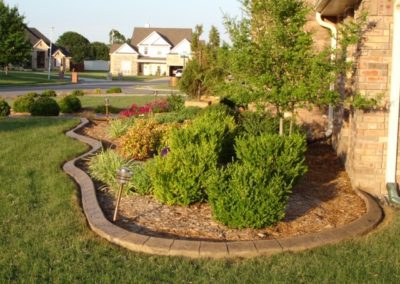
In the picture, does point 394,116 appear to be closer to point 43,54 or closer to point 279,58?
point 279,58

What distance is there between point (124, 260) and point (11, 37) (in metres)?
44.8

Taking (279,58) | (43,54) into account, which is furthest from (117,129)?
(43,54)

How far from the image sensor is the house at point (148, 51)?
79.3m

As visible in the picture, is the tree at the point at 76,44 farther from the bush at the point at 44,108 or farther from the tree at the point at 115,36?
the bush at the point at 44,108

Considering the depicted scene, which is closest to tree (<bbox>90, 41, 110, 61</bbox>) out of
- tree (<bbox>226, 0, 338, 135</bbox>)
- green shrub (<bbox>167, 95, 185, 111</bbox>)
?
green shrub (<bbox>167, 95, 185, 111</bbox>)

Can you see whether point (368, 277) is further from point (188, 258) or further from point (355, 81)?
point (355, 81)

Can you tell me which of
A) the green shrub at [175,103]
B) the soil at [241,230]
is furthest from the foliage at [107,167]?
the green shrub at [175,103]

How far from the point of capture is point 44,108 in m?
17.3

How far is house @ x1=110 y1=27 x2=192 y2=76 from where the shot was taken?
260 ft

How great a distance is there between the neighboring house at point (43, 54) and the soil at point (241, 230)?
2953 inches

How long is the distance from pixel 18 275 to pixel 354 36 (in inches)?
196

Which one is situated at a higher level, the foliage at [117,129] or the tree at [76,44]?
the tree at [76,44]

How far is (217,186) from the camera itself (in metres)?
5.57

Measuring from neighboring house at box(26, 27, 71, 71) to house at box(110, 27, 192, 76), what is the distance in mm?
8422
